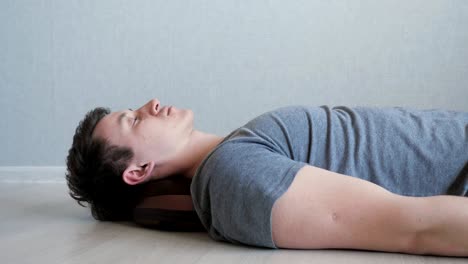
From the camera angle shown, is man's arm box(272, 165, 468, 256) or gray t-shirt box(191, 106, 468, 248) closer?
man's arm box(272, 165, 468, 256)

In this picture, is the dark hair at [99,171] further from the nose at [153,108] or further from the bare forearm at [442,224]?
the bare forearm at [442,224]

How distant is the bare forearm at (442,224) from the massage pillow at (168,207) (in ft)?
2.17

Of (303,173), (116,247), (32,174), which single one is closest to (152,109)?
(116,247)

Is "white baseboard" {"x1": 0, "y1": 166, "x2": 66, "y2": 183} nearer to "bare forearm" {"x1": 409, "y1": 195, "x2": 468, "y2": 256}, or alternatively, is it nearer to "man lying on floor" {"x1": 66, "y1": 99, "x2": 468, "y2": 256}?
"man lying on floor" {"x1": 66, "y1": 99, "x2": 468, "y2": 256}

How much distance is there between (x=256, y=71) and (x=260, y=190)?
1638mm

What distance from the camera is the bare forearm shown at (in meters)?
1.41

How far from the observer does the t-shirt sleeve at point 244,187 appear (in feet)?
4.94

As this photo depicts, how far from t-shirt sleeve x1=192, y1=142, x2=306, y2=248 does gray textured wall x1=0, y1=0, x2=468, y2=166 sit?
1.44m

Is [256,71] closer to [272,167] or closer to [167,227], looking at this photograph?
[167,227]

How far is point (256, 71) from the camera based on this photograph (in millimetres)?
3082

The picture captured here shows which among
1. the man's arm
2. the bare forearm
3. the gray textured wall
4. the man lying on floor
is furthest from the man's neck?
the gray textured wall

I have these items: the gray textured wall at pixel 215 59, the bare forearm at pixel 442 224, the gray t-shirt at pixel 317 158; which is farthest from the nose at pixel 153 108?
the gray textured wall at pixel 215 59

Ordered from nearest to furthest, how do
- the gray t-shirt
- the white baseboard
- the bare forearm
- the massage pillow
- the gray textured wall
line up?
the bare forearm < the gray t-shirt < the massage pillow < the gray textured wall < the white baseboard

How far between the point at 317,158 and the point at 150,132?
503mm
